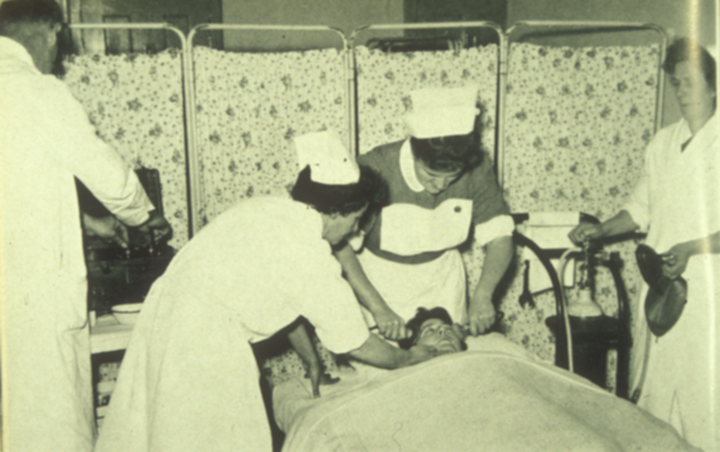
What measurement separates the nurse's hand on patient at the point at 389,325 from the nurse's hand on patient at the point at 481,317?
10.5 inches

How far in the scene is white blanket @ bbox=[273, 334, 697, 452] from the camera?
1365 mm

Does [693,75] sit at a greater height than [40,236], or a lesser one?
greater

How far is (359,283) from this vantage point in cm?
194

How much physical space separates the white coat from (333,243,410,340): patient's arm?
87 cm

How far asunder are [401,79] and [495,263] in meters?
1.02

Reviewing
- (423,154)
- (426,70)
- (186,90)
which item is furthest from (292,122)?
(423,154)

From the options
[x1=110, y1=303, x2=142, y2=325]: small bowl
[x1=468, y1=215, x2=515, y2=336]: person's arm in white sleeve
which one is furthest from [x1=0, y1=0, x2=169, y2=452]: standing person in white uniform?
[x1=468, y1=215, x2=515, y2=336]: person's arm in white sleeve

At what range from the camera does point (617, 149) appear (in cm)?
285

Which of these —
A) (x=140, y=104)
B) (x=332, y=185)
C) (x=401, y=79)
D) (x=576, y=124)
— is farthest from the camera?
(x=576, y=124)

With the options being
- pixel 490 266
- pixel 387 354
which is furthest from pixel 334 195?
pixel 490 266

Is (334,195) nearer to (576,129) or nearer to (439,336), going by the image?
(439,336)

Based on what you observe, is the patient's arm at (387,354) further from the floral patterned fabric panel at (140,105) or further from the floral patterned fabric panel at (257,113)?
the floral patterned fabric panel at (140,105)

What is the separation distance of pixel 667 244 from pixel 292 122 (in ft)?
5.35

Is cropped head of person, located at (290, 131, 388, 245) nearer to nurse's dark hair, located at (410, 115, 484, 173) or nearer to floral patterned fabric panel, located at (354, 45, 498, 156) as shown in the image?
nurse's dark hair, located at (410, 115, 484, 173)
